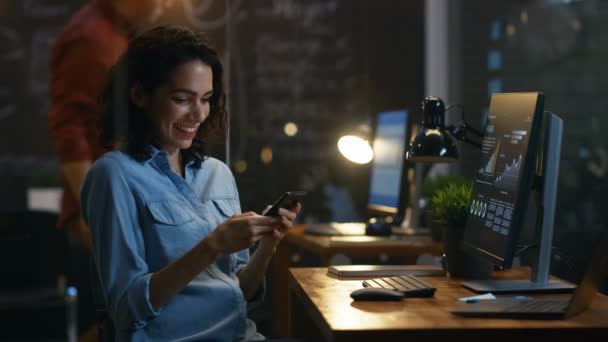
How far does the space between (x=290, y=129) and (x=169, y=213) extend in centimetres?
265

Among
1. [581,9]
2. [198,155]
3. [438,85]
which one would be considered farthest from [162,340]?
[438,85]

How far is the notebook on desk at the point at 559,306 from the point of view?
1378mm

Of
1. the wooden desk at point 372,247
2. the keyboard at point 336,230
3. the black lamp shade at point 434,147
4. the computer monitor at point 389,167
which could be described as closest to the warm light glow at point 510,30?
the computer monitor at point 389,167

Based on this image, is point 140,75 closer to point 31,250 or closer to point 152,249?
point 152,249

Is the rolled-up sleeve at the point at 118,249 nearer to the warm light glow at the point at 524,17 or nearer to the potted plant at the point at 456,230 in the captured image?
the potted plant at the point at 456,230

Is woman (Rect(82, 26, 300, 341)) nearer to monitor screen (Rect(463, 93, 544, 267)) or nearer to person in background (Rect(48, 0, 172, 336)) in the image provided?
monitor screen (Rect(463, 93, 544, 267))

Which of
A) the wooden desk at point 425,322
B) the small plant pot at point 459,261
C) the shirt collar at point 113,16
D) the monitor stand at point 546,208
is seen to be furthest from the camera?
the shirt collar at point 113,16

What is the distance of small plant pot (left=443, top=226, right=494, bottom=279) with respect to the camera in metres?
1.91

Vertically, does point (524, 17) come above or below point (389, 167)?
above

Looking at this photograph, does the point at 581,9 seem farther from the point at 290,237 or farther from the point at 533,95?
the point at 533,95

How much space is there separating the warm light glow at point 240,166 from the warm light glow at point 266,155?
11 centimetres

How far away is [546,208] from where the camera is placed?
5.50ft

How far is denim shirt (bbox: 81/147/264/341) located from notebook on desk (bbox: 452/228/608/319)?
568mm

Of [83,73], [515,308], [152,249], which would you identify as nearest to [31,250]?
[83,73]
